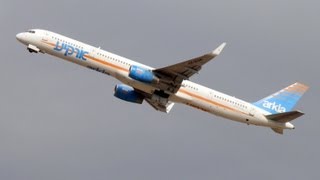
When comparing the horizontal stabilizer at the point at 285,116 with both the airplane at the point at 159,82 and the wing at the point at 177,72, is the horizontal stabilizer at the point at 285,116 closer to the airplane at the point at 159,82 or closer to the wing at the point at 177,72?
the airplane at the point at 159,82

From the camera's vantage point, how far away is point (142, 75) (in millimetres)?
89875

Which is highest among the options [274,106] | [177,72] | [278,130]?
[274,106]

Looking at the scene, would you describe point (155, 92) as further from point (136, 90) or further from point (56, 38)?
point (56, 38)

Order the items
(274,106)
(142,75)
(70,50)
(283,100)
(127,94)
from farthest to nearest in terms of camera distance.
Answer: (283,100) < (274,106) < (127,94) < (70,50) < (142,75)

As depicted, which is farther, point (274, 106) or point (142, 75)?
point (274, 106)

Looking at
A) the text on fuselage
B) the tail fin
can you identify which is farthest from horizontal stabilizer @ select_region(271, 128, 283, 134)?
the text on fuselage

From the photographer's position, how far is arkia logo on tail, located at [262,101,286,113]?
98.5m

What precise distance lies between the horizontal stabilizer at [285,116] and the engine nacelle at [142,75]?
13.7 m

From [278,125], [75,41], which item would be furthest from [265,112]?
[75,41]

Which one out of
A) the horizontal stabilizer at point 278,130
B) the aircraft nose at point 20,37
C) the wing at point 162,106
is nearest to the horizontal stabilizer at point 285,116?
the horizontal stabilizer at point 278,130

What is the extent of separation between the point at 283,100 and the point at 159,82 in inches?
687

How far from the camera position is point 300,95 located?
102m

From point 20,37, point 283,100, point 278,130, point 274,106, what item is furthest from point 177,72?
point 20,37

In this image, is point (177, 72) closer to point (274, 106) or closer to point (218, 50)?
point (218, 50)
